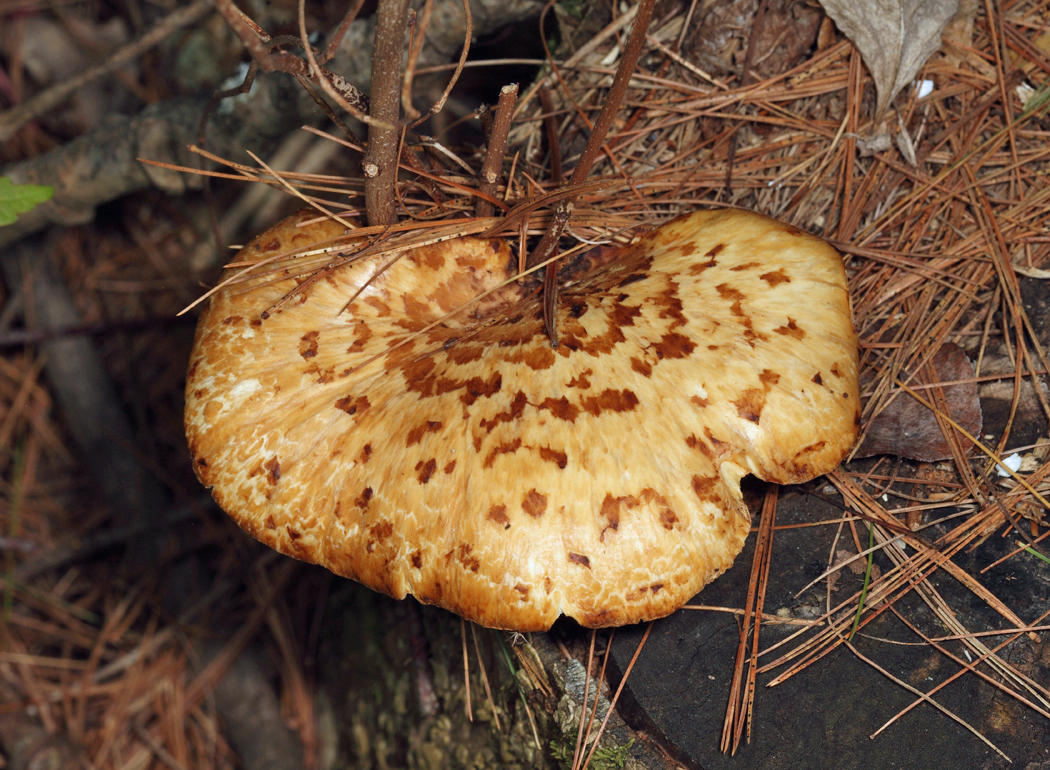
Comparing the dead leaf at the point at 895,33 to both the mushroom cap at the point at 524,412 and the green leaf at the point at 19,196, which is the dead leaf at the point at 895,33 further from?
the green leaf at the point at 19,196

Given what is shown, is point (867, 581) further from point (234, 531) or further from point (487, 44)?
point (234, 531)

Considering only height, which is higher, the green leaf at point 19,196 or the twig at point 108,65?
the twig at point 108,65

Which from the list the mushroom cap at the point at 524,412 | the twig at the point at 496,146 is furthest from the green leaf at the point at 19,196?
the twig at the point at 496,146

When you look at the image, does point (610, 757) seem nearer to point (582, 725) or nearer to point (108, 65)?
point (582, 725)

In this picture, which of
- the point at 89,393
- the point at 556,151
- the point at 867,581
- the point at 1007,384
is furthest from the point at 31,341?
the point at 1007,384

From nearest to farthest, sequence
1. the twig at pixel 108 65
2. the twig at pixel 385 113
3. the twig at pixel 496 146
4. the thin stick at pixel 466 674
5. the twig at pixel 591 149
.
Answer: the twig at pixel 385 113 < the twig at pixel 591 149 < the twig at pixel 496 146 < the thin stick at pixel 466 674 < the twig at pixel 108 65

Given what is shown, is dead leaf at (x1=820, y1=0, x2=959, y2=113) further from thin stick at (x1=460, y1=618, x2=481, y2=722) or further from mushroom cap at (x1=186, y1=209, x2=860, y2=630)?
thin stick at (x1=460, y1=618, x2=481, y2=722)
